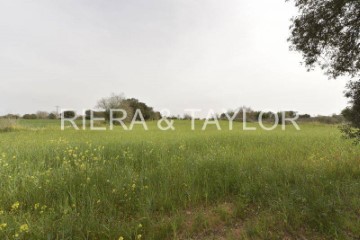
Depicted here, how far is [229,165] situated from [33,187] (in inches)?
175

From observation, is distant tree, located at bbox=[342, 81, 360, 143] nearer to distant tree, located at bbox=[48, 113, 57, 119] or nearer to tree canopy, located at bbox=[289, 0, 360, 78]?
tree canopy, located at bbox=[289, 0, 360, 78]

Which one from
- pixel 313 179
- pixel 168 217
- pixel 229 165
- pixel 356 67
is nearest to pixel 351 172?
pixel 313 179

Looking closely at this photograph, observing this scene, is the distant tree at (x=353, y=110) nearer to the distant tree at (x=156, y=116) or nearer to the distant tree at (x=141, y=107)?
the distant tree at (x=141, y=107)

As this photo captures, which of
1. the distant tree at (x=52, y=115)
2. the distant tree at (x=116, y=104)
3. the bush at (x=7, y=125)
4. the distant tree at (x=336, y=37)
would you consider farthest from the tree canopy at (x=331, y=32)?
the distant tree at (x=52, y=115)

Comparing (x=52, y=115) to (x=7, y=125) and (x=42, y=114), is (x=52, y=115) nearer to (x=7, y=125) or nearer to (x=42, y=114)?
(x=42, y=114)

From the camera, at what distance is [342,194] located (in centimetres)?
400

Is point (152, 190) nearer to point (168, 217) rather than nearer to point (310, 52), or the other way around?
point (168, 217)

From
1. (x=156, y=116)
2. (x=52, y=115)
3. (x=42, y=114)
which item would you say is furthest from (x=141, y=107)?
(x=42, y=114)

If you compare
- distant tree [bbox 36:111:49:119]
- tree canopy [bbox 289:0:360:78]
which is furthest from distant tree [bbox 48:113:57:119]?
tree canopy [bbox 289:0:360:78]

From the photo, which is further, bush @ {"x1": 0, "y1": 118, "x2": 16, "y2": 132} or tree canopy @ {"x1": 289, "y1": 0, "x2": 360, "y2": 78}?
bush @ {"x1": 0, "y1": 118, "x2": 16, "y2": 132}

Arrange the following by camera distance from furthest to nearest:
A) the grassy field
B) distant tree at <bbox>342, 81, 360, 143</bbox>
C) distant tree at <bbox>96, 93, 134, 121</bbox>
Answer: distant tree at <bbox>96, 93, 134, 121</bbox>, distant tree at <bbox>342, 81, 360, 143</bbox>, the grassy field

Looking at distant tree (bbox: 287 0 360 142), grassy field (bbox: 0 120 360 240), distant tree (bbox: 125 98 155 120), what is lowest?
grassy field (bbox: 0 120 360 240)

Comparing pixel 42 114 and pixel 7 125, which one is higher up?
pixel 42 114

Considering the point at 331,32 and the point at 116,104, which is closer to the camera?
the point at 331,32
